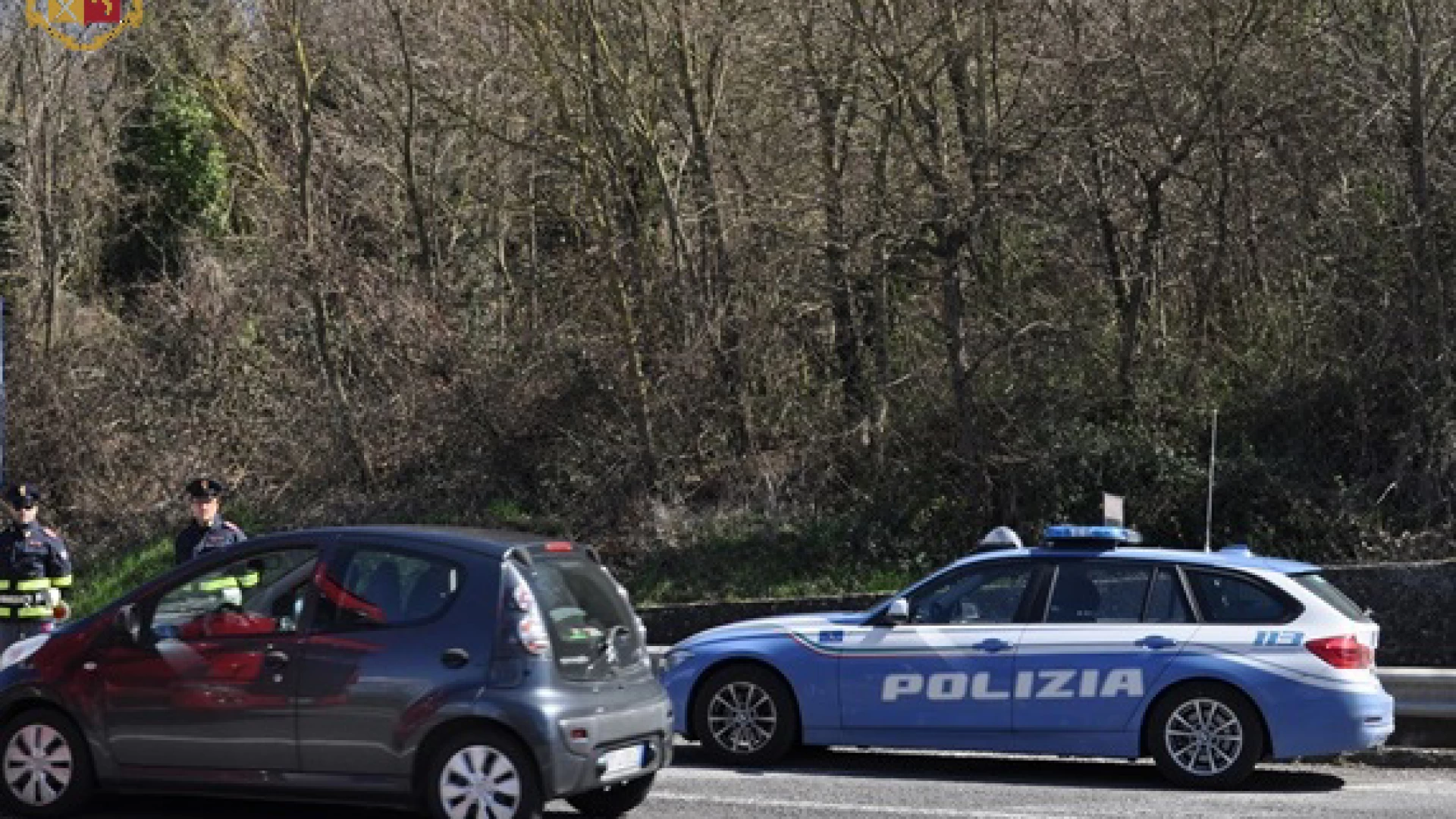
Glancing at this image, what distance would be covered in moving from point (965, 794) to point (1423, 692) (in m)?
3.79

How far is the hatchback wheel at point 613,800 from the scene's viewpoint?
9945mm

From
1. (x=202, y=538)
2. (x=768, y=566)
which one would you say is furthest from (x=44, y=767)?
(x=768, y=566)

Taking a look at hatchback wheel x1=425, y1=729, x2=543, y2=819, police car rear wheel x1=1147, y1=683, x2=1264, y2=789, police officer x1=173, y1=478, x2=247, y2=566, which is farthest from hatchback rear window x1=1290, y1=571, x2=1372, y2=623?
police officer x1=173, y1=478, x2=247, y2=566

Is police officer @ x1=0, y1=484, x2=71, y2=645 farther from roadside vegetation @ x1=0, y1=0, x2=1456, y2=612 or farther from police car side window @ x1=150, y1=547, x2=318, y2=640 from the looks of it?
roadside vegetation @ x1=0, y1=0, x2=1456, y2=612

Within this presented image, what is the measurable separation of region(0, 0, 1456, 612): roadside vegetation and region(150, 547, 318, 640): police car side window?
11.7m

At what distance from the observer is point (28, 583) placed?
42.9 feet

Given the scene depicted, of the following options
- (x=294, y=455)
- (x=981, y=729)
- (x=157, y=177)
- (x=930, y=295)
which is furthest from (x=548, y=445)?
(x=981, y=729)

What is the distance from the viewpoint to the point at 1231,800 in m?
11.0

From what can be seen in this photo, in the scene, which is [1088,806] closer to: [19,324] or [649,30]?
[649,30]

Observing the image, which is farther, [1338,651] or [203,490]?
[203,490]

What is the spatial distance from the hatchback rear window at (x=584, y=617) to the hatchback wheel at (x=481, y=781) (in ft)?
1.50

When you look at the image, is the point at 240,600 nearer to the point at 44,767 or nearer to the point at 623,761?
the point at 44,767

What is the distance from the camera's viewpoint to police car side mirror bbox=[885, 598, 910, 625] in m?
11.9

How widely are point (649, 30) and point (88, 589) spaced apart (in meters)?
9.58
